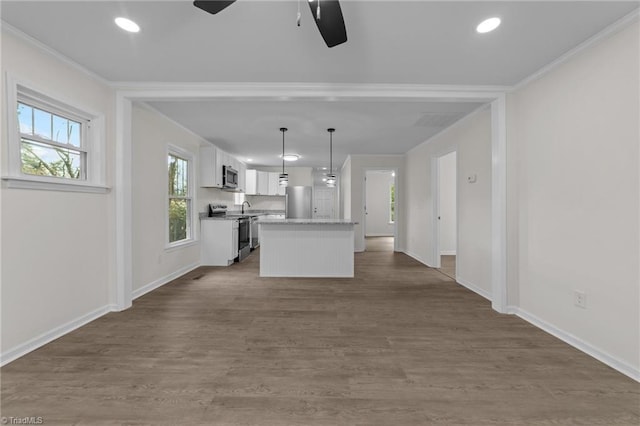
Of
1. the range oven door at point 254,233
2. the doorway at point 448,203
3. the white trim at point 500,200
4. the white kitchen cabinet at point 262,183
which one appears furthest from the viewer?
the white kitchen cabinet at point 262,183

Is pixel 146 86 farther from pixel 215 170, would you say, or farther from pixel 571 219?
pixel 571 219

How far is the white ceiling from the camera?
72.1 inches

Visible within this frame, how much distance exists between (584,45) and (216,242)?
5.53 metres

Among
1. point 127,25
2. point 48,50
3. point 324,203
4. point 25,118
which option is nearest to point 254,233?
point 324,203

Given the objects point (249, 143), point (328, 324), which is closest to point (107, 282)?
point (328, 324)

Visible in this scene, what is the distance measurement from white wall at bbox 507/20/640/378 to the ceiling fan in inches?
81.2

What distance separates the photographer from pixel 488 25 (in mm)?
1983

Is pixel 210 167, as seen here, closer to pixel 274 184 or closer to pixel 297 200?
pixel 274 184

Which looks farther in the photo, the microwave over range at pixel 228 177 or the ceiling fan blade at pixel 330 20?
the microwave over range at pixel 228 177

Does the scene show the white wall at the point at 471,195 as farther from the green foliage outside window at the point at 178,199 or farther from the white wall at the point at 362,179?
the green foliage outside window at the point at 178,199

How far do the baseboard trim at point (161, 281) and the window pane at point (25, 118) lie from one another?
2008mm

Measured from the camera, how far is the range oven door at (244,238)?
5745 millimetres

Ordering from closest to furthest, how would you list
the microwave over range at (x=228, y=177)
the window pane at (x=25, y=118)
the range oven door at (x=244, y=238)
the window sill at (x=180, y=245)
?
the window pane at (x=25, y=118), the window sill at (x=180, y=245), the microwave over range at (x=228, y=177), the range oven door at (x=244, y=238)

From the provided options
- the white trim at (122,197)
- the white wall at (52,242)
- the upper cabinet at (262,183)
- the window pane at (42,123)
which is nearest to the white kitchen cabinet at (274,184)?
the upper cabinet at (262,183)
